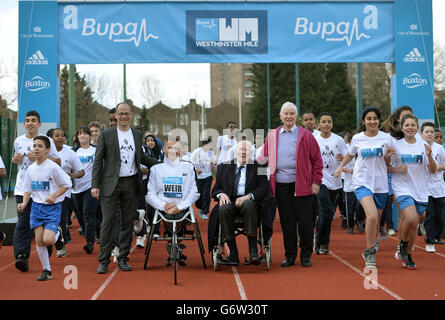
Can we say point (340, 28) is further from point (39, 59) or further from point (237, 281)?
point (237, 281)

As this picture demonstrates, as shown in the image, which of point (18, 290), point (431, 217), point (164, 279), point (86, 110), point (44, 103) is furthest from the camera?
point (86, 110)

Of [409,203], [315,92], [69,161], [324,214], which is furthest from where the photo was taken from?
[315,92]

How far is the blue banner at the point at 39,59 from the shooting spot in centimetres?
1186

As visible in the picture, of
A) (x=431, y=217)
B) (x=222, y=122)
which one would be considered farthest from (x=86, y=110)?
(x=431, y=217)

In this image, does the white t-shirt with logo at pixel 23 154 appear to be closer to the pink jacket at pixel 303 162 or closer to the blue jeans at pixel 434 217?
the pink jacket at pixel 303 162

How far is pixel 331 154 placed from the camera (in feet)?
32.2

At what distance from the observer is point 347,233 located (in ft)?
40.8

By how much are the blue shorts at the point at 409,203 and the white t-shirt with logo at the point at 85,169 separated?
203 inches

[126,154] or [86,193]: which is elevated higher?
[126,154]

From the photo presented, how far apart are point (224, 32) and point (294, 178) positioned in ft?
16.4

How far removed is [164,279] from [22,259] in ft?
6.78

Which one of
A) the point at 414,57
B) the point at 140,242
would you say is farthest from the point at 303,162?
the point at 414,57

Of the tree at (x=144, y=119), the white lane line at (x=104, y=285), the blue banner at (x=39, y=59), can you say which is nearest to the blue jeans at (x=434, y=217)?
the white lane line at (x=104, y=285)

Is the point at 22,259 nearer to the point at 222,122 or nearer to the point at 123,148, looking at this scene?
the point at 123,148
